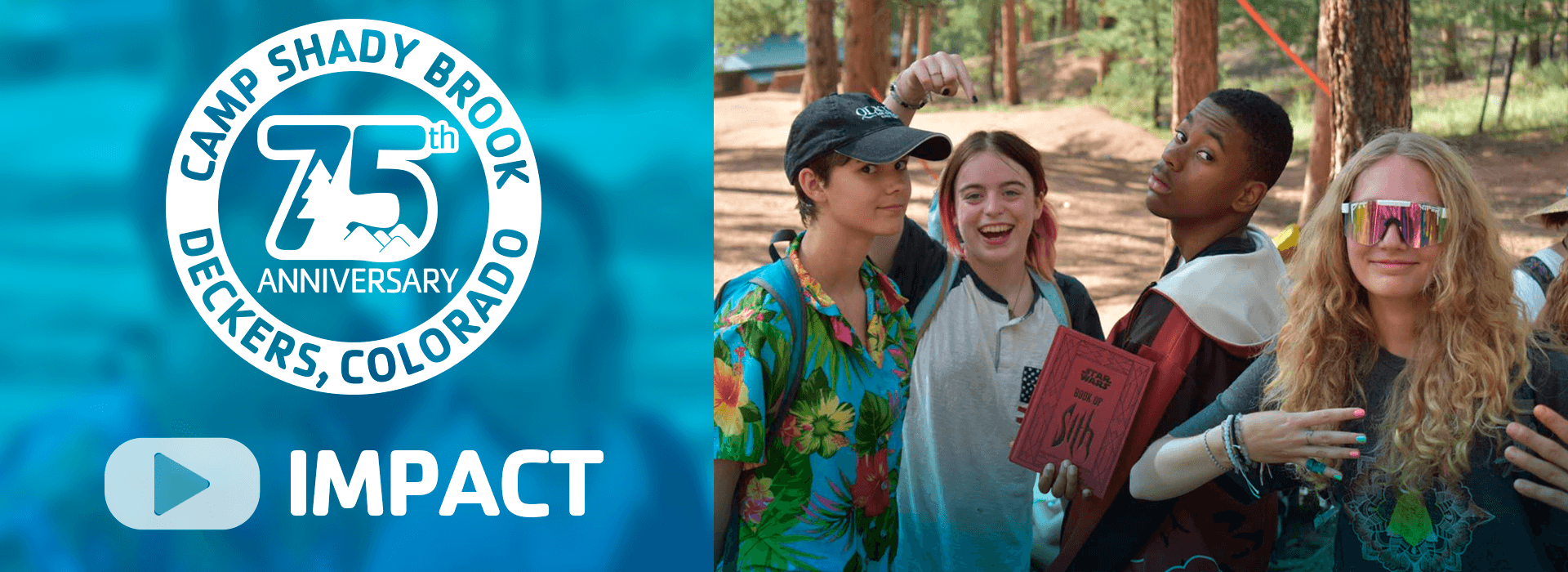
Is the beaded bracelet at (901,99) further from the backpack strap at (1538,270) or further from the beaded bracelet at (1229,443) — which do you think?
the backpack strap at (1538,270)

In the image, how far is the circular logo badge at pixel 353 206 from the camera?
143 cm

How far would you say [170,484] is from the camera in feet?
4.94

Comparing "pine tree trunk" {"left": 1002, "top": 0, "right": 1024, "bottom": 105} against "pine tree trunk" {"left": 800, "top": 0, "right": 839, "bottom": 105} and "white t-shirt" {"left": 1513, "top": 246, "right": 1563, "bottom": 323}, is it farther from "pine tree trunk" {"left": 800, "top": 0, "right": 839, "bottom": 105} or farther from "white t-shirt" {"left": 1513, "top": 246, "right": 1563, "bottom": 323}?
"white t-shirt" {"left": 1513, "top": 246, "right": 1563, "bottom": 323}

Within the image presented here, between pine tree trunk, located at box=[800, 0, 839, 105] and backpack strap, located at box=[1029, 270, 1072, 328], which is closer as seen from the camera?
backpack strap, located at box=[1029, 270, 1072, 328]

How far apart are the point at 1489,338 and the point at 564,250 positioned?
4.93ft

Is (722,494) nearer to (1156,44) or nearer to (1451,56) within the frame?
(1156,44)

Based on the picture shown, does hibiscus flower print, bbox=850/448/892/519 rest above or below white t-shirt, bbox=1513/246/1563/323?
below

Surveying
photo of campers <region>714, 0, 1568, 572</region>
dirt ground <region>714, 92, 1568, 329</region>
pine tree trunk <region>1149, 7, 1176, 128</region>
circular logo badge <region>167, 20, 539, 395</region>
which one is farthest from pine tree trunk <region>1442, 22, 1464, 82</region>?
circular logo badge <region>167, 20, 539, 395</region>

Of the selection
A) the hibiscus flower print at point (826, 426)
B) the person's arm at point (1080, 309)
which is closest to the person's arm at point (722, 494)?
the hibiscus flower print at point (826, 426)

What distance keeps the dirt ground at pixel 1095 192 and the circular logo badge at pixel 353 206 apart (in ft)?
30.1

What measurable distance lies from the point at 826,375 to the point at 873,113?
0.51 metres

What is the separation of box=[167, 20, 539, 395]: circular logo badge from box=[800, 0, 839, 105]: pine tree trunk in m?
16.1

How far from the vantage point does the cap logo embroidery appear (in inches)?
91.4

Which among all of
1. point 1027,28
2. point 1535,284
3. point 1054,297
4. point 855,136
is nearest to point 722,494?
point 855,136
